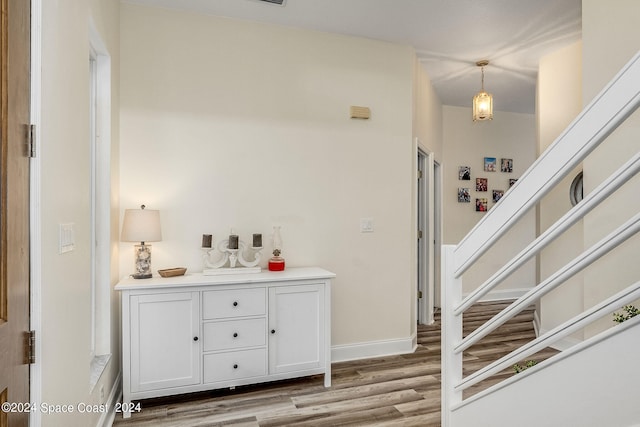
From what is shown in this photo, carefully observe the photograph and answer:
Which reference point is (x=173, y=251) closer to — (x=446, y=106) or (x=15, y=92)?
(x=15, y=92)

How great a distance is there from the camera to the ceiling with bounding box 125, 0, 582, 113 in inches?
116

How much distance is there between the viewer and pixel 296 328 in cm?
288

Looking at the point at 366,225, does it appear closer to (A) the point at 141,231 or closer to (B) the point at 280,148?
(B) the point at 280,148

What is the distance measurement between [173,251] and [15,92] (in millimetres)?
1975

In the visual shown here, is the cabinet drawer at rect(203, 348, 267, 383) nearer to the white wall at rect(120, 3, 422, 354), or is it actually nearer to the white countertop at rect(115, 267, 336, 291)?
the white countertop at rect(115, 267, 336, 291)

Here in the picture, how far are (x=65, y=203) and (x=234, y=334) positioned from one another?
151 cm

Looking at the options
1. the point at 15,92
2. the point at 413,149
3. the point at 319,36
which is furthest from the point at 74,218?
the point at 413,149

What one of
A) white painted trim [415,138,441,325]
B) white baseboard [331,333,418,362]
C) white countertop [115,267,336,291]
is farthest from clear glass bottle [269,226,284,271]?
white painted trim [415,138,441,325]

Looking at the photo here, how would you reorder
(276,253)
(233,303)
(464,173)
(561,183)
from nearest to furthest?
(233,303), (276,253), (561,183), (464,173)

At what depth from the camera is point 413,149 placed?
384 cm

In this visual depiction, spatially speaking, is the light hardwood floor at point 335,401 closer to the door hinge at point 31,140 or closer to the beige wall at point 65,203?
the beige wall at point 65,203

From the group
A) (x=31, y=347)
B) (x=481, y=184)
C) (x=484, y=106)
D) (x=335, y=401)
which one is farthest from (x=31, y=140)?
(x=481, y=184)

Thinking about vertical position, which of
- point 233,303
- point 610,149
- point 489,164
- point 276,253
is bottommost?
point 233,303

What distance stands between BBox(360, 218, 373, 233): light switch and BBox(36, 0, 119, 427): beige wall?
7.27ft
